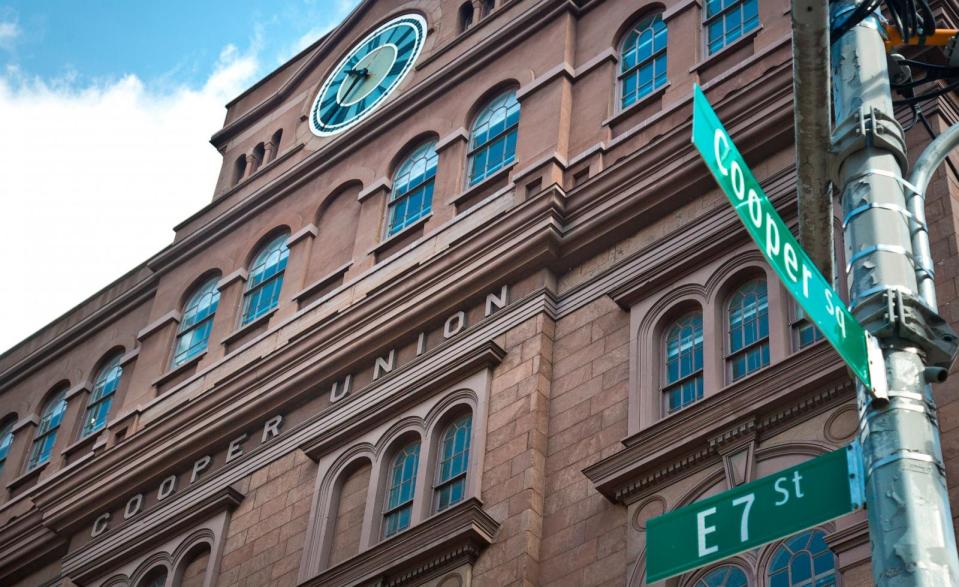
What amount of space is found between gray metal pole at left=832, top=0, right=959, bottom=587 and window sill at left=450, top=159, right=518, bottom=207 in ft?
47.0

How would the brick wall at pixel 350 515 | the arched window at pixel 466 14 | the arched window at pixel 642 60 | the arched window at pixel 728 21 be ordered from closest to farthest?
the brick wall at pixel 350 515, the arched window at pixel 728 21, the arched window at pixel 642 60, the arched window at pixel 466 14

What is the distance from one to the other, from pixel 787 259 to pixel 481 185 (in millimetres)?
16038

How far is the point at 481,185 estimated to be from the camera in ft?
76.6

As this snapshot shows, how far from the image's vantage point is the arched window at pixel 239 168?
30608mm

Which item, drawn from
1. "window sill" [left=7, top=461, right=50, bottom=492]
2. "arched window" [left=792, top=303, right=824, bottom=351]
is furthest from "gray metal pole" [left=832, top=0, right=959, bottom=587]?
"window sill" [left=7, top=461, right=50, bottom=492]

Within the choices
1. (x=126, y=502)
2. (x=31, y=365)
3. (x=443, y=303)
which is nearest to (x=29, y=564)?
(x=126, y=502)

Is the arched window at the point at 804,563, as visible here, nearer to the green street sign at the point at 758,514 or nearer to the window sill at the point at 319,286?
the green street sign at the point at 758,514

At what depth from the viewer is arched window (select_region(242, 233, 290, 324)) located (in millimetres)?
26344

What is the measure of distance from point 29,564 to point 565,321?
1161 centimetres

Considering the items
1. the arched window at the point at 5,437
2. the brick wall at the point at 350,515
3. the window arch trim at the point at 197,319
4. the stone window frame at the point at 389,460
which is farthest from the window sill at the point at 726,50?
the arched window at the point at 5,437

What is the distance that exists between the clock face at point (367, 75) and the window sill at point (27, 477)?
327 inches

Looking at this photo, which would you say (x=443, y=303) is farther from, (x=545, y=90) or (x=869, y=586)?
(x=869, y=586)

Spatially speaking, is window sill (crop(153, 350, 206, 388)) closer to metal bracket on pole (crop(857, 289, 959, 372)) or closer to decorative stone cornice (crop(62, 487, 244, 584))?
decorative stone cornice (crop(62, 487, 244, 584))

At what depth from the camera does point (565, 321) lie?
2016cm
